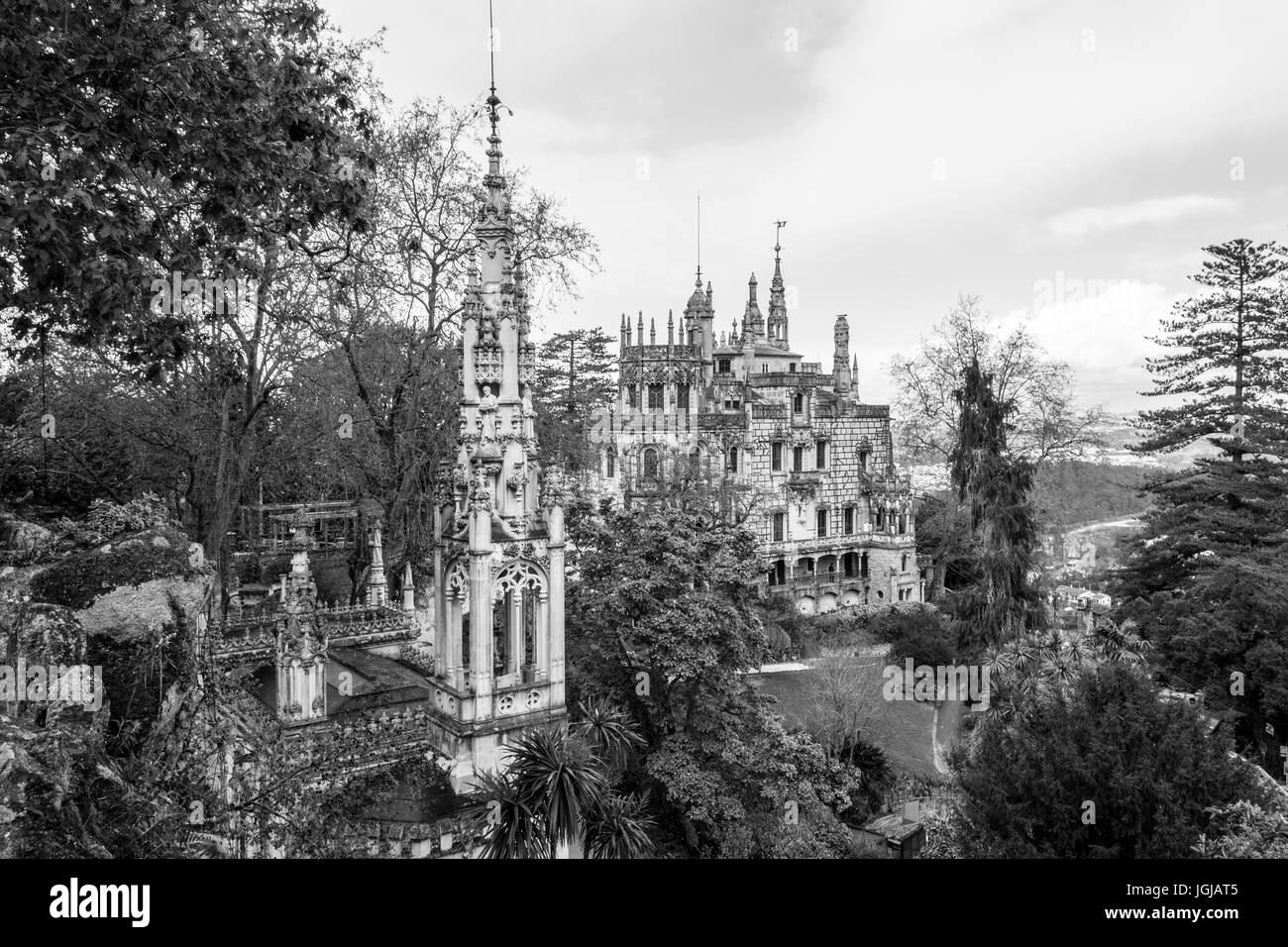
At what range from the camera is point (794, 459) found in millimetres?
44656

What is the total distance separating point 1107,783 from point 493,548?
8.34m

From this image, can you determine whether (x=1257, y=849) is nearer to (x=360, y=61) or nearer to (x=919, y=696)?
(x=919, y=696)

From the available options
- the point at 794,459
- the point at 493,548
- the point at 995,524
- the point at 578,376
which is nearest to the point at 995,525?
the point at 995,524

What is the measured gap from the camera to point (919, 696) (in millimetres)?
22734

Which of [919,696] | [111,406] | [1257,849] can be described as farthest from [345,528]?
[1257,849]

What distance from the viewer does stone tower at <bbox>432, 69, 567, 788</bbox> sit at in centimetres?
1027

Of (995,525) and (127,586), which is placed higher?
(127,586)

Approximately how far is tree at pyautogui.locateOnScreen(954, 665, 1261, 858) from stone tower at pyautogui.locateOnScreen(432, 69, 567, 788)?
20.3 feet

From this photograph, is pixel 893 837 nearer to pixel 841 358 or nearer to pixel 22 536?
pixel 22 536

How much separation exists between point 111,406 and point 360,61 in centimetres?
1013

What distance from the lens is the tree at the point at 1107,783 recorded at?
9.09 m

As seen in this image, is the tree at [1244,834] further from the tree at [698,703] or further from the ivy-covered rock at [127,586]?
the ivy-covered rock at [127,586]

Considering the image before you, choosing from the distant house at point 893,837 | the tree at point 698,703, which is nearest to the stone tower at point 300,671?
the tree at point 698,703

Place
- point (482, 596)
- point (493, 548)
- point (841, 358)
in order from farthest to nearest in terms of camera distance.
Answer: point (841, 358), point (493, 548), point (482, 596)
